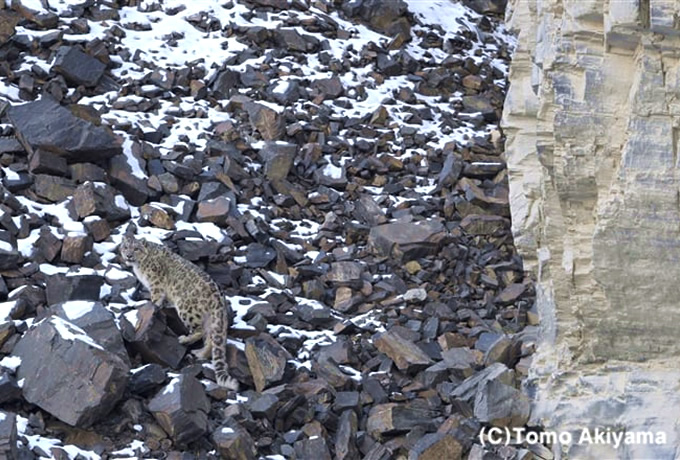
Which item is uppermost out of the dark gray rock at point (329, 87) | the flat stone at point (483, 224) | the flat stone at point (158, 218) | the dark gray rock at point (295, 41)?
the dark gray rock at point (295, 41)

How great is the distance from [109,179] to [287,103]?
3675 mm

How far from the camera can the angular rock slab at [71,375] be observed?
13.1 m

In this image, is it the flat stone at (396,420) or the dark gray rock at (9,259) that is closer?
the flat stone at (396,420)

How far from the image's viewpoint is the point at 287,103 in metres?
19.9

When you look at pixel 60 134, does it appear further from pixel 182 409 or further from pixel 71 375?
pixel 182 409

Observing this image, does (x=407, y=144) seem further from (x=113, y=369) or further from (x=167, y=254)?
(x=113, y=369)

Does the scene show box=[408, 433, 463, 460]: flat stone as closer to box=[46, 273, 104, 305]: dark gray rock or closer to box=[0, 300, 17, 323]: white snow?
box=[46, 273, 104, 305]: dark gray rock

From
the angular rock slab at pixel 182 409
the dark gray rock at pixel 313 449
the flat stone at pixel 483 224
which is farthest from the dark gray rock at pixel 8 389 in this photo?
the flat stone at pixel 483 224

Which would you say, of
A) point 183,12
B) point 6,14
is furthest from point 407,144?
point 6,14

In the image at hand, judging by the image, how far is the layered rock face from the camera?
10.2 meters

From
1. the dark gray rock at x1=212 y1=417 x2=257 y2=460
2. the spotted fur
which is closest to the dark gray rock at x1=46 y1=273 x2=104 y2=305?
the spotted fur

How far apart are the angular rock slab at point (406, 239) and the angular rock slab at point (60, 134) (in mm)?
3572

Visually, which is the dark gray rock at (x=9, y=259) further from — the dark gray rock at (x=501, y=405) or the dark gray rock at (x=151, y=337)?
the dark gray rock at (x=501, y=405)

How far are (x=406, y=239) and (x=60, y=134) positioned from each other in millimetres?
4601
